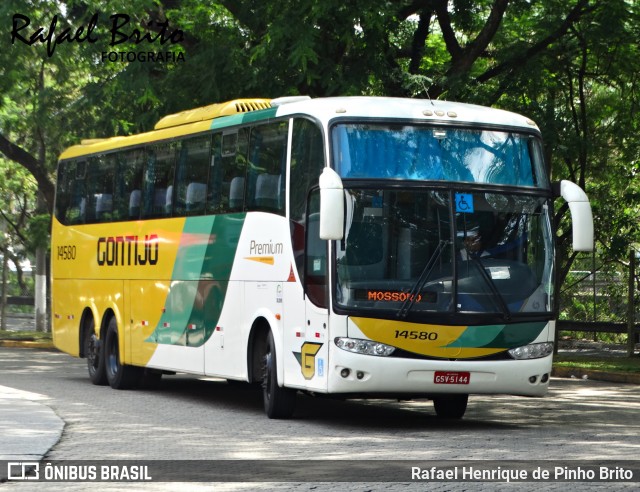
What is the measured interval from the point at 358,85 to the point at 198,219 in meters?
5.31

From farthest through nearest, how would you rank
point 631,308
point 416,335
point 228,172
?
point 631,308 → point 228,172 → point 416,335

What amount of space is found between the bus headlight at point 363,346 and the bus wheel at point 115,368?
7478 millimetres

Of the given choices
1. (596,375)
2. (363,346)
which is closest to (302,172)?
(363,346)

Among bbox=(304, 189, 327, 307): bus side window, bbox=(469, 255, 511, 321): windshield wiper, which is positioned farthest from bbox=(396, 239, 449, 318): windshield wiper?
bbox=(304, 189, 327, 307): bus side window

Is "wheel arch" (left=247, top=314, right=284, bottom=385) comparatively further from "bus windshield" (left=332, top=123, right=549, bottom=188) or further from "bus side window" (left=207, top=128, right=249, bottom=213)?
"bus windshield" (left=332, top=123, right=549, bottom=188)

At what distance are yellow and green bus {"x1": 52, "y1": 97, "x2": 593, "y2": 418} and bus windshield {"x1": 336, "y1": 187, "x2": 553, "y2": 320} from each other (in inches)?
0.6

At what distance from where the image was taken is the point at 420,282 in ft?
49.3

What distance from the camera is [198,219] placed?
1905cm

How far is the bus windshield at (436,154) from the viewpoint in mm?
15352

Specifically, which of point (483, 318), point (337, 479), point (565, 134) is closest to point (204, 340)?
point (483, 318)

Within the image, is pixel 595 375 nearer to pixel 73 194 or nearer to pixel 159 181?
pixel 159 181

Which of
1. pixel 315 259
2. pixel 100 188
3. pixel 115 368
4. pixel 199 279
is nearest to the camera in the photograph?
pixel 315 259

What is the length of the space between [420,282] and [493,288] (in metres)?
0.87

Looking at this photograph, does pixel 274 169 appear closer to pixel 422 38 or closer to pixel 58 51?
pixel 422 38
